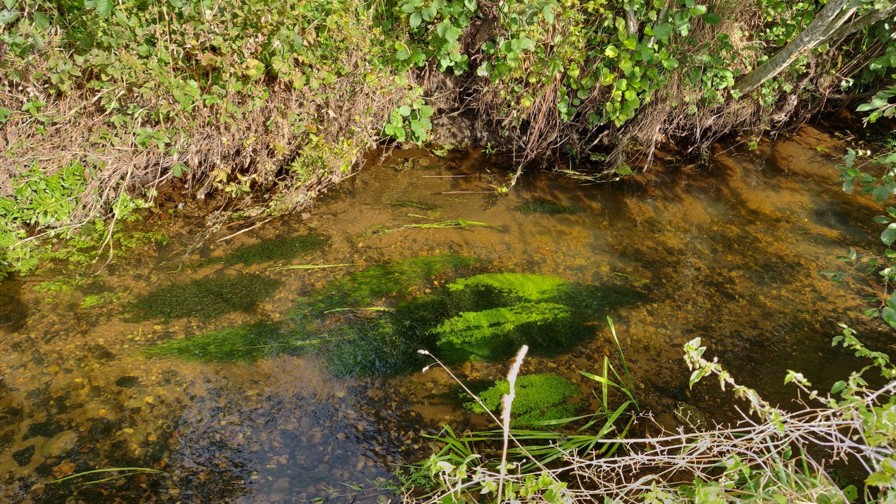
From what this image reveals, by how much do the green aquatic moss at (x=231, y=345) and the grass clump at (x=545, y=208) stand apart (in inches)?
85.0

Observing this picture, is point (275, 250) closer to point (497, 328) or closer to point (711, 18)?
point (497, 328)

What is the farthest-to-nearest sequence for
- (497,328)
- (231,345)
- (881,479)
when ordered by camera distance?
(497,328) < (231,345) < (881,479)

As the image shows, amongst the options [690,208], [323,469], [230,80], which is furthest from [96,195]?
[690,208]

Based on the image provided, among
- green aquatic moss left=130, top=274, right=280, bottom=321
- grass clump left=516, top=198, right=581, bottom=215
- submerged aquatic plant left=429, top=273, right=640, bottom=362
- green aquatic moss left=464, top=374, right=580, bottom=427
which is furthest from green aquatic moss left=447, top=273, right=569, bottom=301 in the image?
green aquatic moss left=130, top=274, right=280, bottom=321

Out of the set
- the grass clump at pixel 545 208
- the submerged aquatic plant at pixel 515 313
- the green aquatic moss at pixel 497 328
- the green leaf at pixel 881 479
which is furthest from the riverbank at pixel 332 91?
the green leaf at pixel 881 479

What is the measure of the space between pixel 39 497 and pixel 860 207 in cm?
566

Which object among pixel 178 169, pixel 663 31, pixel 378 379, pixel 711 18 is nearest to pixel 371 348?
pixel 378 379

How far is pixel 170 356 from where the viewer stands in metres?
2.98

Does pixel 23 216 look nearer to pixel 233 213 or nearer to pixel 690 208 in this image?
pixel 233 213

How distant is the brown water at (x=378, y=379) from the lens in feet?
8.25

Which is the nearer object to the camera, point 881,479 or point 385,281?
point 881,479

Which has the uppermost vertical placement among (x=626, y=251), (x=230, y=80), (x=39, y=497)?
(x=230, y=80)

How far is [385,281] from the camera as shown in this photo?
143 inches

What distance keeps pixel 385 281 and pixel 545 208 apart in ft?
5.08
